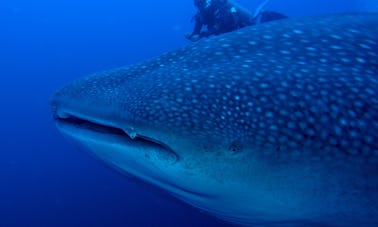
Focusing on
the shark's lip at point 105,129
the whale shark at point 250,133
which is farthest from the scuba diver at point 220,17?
the shark's lip at point 105,129

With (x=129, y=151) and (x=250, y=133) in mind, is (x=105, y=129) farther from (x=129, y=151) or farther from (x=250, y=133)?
(x=250, y=133)

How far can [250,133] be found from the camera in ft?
5.15

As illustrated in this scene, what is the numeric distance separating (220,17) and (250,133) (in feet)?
24.1

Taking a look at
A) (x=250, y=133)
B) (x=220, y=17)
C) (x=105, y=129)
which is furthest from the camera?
(x=220, y=17)

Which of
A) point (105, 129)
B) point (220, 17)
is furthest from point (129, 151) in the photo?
point (220, 17)

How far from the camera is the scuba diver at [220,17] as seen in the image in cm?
845

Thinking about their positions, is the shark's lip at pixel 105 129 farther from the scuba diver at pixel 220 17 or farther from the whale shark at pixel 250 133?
the scuba diver at pixel 220 17

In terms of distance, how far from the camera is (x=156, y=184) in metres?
1.82

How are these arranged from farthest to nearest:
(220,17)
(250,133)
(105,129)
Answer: (220,17) → (105,129) → (250,133)

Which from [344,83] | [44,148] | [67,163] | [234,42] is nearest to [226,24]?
[234,42]

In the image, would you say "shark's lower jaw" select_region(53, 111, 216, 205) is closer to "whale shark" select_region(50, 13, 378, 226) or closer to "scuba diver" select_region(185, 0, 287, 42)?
"whale shark" select_region(50, 13, 378, 226)

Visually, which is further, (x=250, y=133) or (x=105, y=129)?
(x=105, y=129)

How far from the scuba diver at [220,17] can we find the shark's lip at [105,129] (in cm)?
708

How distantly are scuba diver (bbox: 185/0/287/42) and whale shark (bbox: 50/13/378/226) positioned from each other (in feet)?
22.1
